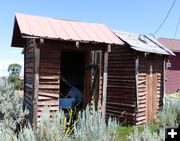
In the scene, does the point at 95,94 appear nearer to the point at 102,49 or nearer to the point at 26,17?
the point at 102,49

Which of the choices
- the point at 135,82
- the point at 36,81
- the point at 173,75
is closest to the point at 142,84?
the point at 135,82

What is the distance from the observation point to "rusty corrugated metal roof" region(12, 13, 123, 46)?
6328 millimetres

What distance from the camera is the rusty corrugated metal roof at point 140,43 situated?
9.19m

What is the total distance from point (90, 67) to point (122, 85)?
3.04 metres

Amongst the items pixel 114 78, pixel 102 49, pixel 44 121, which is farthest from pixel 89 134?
pixel 114 78

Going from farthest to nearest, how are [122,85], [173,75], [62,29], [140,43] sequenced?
[173,75] < [140,43] < [122,85] < [62,29]

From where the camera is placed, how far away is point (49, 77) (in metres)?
6.63

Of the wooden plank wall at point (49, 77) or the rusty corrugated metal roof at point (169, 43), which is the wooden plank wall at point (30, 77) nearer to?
the wooden plank wall at point (49, 77)

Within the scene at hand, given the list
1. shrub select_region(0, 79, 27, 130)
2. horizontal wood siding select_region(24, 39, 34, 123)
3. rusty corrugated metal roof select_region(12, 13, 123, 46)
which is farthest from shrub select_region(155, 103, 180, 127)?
shrub select_region(0, 79, 27, 130)

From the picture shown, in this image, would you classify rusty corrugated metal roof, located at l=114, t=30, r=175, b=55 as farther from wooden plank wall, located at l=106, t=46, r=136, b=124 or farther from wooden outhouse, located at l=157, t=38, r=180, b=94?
wooden outhouse, located at l=157, t=38, r=180, b=94

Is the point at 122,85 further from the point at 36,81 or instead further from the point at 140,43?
the point at 36,81

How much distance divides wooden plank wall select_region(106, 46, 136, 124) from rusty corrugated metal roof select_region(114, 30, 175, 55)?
0.43 meters

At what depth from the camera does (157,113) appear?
10641 millimetres

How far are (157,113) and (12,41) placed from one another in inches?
332
